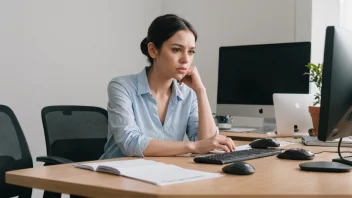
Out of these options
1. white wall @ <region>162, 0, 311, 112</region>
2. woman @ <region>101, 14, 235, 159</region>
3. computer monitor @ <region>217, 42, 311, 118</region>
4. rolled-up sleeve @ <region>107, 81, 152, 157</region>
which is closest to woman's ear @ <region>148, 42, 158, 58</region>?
woman @ <region>101, 14, 235, 159</region>

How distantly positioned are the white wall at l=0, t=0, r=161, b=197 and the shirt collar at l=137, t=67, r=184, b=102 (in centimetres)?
115

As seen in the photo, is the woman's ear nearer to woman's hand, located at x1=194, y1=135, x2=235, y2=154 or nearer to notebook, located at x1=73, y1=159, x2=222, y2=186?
woman's hand, located at x1=194, y1=135, x2=235, y2=154

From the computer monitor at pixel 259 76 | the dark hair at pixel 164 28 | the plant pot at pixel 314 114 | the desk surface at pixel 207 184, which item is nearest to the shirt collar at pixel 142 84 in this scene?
the dark hair at pixel 164 28

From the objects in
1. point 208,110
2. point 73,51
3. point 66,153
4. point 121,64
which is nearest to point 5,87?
point 73,51

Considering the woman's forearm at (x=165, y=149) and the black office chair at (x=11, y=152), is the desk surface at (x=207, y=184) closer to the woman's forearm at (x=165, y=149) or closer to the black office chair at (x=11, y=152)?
the woman's forearm at (x=165, y=149)

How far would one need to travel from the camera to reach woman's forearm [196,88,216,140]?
2.13 m

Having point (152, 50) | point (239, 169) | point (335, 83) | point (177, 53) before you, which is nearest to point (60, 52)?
point (152, 50)

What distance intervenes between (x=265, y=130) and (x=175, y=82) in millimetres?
981

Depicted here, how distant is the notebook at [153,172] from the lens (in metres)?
1.17

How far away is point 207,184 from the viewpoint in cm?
115

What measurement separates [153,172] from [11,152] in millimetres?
933

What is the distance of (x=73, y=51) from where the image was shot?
3.30m

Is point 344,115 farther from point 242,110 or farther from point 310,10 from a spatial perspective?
point 310,10

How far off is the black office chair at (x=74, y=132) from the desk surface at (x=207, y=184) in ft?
2.71
